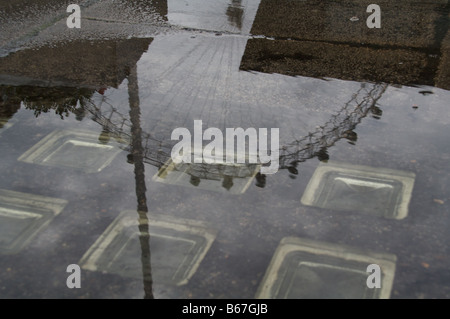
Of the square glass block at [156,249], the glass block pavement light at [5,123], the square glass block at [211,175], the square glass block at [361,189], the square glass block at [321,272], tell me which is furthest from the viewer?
the glass block pavement light at [5,123]

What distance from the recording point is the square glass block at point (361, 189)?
422cm

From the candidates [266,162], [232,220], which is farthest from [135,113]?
[232,220]

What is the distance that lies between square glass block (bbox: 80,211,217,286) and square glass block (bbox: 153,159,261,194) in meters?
0.50

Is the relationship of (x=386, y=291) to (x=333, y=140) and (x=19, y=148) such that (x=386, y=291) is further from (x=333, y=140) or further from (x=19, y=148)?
(x=19, y=148)

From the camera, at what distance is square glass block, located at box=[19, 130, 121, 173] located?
475cm

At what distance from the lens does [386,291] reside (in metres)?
3.45

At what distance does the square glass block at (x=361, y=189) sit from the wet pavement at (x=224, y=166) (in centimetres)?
1

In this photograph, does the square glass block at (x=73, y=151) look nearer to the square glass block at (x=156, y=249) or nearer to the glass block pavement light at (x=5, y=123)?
the glass block pavement light at (x=5, y=123)

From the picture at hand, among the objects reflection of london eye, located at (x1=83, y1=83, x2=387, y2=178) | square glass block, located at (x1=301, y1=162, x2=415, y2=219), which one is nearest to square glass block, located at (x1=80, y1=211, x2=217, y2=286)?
reflection of london eye, located at (x1=83, y1=83, x2=387, y2=178)

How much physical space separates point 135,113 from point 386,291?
311 cm

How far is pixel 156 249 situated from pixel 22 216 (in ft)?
3.66

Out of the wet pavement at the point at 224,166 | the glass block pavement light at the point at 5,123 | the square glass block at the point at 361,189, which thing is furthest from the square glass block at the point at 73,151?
the square glass block at the point at 361,189

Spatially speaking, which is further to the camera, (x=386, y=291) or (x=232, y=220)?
(x=232, y=220)
